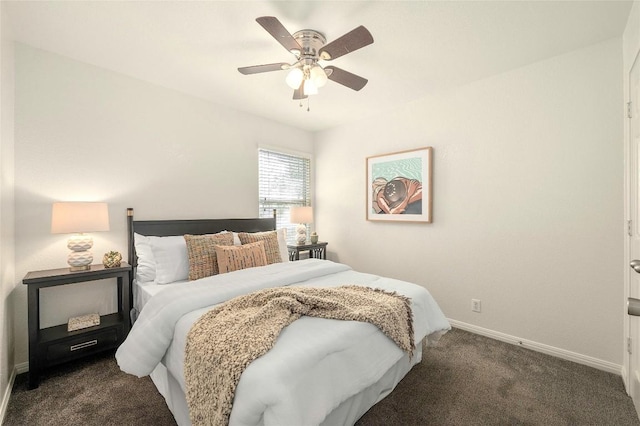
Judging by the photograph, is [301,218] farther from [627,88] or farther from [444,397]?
[627,88]

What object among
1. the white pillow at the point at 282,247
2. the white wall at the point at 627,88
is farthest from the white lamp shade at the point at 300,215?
the white wall at the point at 627,88

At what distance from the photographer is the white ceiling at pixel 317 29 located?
6.13ft

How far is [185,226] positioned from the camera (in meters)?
3.09

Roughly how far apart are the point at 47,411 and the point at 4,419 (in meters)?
0.21

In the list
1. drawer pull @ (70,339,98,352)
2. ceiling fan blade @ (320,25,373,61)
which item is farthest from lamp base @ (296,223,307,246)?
ceiling fan blade @ (320,25,373,61)

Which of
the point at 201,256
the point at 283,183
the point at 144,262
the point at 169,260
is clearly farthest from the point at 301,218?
the point at 144,262

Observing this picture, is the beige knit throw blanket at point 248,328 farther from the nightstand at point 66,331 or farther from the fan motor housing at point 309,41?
the fan motor housing at point 309,41

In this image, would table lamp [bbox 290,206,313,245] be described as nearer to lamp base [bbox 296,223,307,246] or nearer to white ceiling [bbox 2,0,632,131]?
lamp base [bbox 296,223,307,246]

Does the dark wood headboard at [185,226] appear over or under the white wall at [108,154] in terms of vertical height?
under

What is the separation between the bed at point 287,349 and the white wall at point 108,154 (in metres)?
0.55

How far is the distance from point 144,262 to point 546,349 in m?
3.68

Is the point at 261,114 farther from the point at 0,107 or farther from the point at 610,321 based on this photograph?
the point at 610,321

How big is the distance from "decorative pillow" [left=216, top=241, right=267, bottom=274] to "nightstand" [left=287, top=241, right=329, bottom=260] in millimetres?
1014

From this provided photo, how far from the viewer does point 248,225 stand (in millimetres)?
3641
